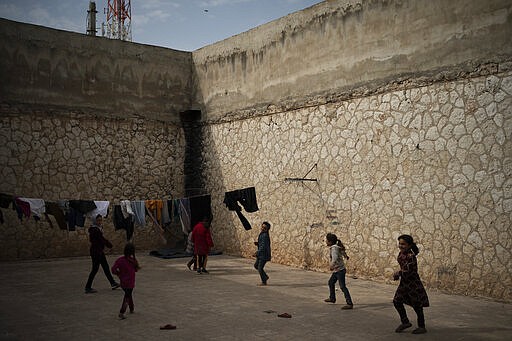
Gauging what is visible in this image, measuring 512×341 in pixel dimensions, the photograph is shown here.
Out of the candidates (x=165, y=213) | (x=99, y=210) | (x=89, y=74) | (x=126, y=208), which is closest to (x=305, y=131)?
(x=165, y=213)

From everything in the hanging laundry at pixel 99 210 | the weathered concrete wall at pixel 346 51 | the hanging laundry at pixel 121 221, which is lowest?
the hanging laundry at pixel 121 221

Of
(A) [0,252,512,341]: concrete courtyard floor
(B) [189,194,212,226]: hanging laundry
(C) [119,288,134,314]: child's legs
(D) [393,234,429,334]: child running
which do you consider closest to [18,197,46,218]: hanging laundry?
(A) [0,252,512,341]: concrete courtyard floor

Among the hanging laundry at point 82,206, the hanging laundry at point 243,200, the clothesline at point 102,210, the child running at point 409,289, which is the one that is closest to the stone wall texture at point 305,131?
Answer: the hanging laundry at point 243,200

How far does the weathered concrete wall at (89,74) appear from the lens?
45.1 feet

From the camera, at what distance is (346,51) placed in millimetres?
11758

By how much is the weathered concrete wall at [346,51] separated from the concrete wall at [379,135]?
28mm

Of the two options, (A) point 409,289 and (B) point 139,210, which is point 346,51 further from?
(A) point 409,289

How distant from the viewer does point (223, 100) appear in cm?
1534

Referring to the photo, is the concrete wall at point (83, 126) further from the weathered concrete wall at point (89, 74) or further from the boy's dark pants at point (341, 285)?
the boy's dark pants at point (341, 285)

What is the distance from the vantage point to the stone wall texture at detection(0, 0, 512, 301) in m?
9.34

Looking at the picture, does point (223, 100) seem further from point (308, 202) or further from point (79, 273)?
point (79, 273)

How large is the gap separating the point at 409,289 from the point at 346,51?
6548 mm

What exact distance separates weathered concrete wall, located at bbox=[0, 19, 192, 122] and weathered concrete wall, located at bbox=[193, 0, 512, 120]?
3.22 ft

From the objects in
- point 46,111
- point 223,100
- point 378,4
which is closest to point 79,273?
point 46,111
